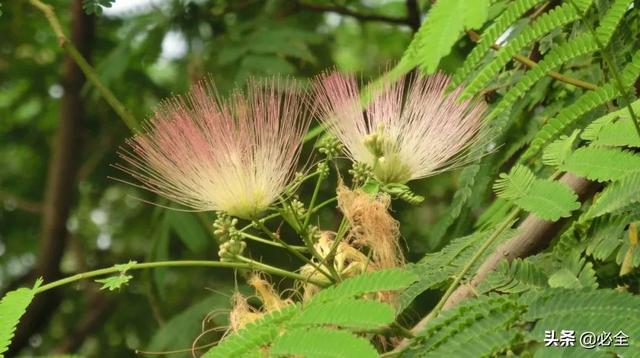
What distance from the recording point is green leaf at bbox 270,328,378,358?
114cm

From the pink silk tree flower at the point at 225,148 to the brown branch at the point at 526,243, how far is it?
310 mm

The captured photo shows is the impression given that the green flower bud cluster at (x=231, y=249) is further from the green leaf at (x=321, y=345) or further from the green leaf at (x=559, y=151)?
the green leaf at (x=559, y=151)

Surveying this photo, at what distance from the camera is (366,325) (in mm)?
1196

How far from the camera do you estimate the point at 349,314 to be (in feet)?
3.98

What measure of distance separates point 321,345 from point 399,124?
0.57 metres

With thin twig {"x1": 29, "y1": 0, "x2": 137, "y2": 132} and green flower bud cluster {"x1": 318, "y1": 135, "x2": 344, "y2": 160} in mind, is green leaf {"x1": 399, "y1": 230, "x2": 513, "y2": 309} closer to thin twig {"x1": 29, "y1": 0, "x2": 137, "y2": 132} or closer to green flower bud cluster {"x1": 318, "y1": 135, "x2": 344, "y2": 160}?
green flower bud cluster {"x1": 318, "y1": 135, "x2": 344, "y2": 160}

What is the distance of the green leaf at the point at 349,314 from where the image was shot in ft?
3.90

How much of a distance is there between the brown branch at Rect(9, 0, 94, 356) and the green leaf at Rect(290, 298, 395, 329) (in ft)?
7.58

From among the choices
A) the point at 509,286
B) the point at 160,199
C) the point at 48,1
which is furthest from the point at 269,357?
the point at 48,1

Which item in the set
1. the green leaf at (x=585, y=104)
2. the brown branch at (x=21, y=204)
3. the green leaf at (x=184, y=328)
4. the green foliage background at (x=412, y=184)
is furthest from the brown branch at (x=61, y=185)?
the green leaf at (x=585, y=104)

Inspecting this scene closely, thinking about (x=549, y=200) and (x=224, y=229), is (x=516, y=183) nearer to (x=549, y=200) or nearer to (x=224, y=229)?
(x=549, y=200)

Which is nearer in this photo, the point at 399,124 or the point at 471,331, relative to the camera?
the point at 471,331

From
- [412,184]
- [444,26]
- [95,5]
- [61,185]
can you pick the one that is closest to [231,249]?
[444,26]

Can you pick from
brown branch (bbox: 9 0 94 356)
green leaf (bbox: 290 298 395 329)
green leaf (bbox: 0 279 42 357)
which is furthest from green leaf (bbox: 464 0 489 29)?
brown branch (bbox: 9 0 94 356)
